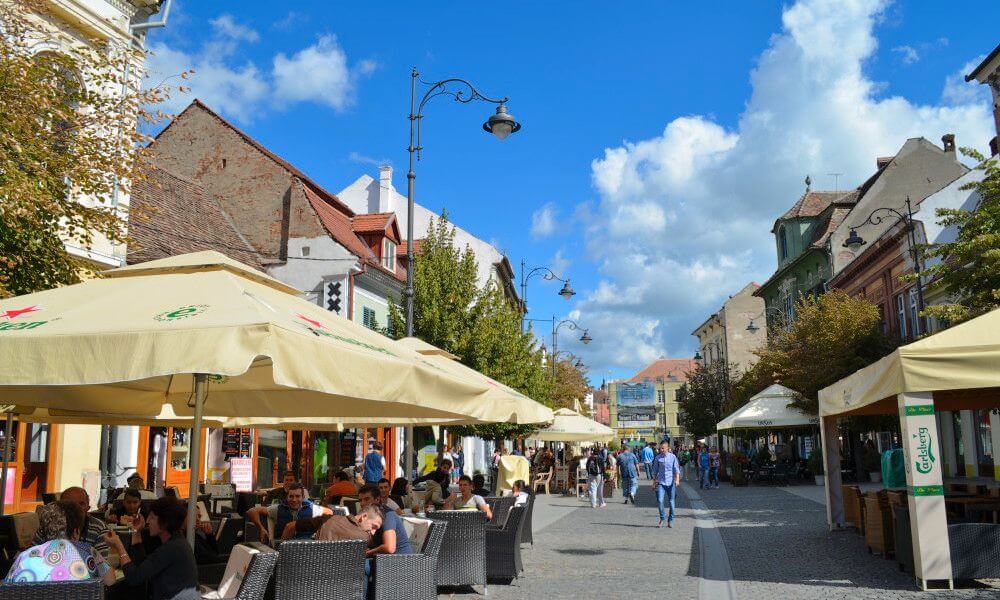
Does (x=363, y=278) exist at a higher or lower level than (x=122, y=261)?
higher

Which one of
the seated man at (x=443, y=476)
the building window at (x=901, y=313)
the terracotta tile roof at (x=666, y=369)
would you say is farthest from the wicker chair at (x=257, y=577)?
the terracotta tile roof at (x=666, y=369)

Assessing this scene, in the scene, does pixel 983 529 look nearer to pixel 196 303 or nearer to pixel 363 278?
pixel 196 303

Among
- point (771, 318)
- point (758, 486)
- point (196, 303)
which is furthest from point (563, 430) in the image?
point (771, 318)

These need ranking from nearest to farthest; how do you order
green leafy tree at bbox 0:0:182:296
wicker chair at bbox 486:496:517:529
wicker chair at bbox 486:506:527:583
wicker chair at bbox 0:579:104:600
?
wicker chair at bbox 0:579:104:600 → green leafy tree at bbox 0:0:182:296 → wicker chair at bbox 486:506:527:583 → wicker chair at bbox 486:496:517:529

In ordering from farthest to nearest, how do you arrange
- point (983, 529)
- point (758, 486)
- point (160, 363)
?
1. point (758, 486)
2. point (983, 529)
3. point (160, 363)

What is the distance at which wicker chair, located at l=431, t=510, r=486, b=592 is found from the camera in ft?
30.0

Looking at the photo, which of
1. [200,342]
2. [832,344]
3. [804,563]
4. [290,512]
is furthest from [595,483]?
[200,342]

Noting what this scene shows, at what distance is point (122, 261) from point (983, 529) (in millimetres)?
15245

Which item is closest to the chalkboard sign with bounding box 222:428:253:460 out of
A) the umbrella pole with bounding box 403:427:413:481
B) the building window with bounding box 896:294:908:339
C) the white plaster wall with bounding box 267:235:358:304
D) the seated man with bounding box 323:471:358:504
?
the white plaster wall with bounding box 267:235:358:304

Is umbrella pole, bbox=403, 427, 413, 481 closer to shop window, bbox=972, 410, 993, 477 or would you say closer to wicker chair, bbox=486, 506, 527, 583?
wicker chair, bbox=486, 506, 527, 583

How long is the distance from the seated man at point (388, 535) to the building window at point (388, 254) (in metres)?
24.6

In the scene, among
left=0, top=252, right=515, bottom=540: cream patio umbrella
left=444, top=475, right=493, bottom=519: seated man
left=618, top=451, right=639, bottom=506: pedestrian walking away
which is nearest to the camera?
left=0, top=252, right=515, bottom=540: cream patio umbrella

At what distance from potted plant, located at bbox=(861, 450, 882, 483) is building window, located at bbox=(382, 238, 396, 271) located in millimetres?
20359

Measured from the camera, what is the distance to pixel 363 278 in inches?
1123
